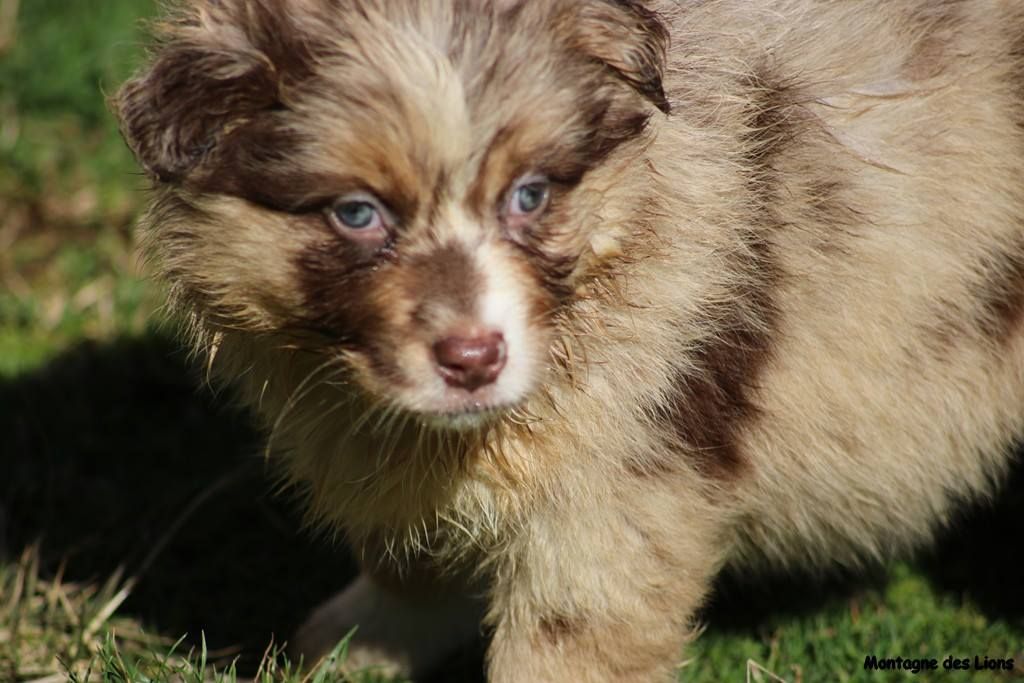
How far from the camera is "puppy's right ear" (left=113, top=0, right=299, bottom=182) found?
276 cm

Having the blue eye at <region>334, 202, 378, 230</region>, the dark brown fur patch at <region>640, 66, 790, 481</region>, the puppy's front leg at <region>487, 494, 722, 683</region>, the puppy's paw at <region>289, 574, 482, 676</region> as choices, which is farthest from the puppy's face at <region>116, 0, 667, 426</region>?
the puppy's paw at <region>289, 574, 482, 676</region>

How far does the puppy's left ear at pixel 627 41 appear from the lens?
2881mm

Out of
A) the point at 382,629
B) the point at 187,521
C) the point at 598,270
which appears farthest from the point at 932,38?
the point at 187,521

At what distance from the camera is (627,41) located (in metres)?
2.90

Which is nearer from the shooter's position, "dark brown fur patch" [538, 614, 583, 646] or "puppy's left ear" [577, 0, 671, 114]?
"puppy's left ear" [577, 0, 671, 114]

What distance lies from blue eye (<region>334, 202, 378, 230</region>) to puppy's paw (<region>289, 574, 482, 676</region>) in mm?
1719

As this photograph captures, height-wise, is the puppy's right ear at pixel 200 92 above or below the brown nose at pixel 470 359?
above

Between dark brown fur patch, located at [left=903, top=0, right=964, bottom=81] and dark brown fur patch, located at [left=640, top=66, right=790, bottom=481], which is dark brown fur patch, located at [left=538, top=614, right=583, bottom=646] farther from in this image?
dark brown fur patch, located at [left=903, top=0, right=964, bottom=81]

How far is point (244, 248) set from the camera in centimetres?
288

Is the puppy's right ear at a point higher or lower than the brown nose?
higher

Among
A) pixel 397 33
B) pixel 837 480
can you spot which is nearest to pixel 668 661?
pixel 837 480

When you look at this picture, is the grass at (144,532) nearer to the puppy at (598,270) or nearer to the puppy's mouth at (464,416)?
the puppy at (598,270)

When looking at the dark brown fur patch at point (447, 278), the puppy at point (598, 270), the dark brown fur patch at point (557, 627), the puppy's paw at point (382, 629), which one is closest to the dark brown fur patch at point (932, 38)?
the puppy at point (598, 270)

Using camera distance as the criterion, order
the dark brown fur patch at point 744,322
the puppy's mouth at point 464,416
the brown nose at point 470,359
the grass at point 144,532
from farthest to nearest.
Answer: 1. the grass at point 144,532
2. the dark brown fur patch at point 744,322
3. the puppy's mouth at point 464,416
4. the brown nose at point 470,359
